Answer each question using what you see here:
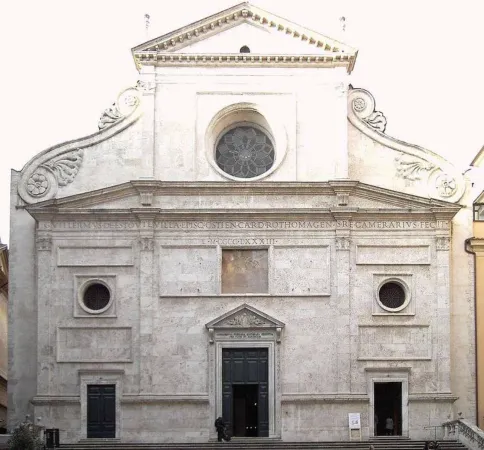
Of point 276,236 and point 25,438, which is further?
point 276,236

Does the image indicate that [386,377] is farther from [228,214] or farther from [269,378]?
[228,214]

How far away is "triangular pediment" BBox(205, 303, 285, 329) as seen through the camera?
32.0 m

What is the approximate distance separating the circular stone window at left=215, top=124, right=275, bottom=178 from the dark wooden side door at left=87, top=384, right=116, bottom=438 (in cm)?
768

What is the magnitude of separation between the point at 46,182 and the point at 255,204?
21.3ft

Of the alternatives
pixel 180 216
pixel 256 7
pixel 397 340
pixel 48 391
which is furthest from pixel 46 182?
pixel 397 340

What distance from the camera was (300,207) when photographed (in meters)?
32.4

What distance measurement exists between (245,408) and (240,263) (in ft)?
14.3

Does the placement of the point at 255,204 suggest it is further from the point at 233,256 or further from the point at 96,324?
the point at 96,324

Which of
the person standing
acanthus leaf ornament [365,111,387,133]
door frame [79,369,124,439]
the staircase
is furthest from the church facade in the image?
the staircase

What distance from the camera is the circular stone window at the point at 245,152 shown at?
3359 cm

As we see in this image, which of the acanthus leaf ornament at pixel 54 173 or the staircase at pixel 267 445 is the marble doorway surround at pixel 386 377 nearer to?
the staircase at pixel 267 445

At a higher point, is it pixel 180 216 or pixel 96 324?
pixel 180 216

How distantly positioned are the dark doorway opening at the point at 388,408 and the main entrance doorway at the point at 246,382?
3377 millimetres

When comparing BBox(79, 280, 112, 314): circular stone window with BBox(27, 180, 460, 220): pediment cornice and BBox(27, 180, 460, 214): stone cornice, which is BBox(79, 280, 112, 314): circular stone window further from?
BBox(27, 180, 460, 214): stone cornice
